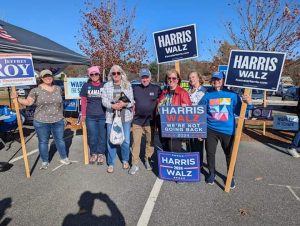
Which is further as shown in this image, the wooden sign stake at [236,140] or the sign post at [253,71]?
the wooden sign stake at [236,140]

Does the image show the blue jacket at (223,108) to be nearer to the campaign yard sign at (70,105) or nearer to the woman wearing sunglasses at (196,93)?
the woman wearing sunglasses at (196,93)

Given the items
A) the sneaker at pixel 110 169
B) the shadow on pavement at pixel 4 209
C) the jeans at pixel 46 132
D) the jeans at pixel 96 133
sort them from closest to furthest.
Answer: the shadow on pavement at pixel 4 209 < the jeans at pixel 46 132 < the sneaker at pixel 110 169 < the jeans at pixel 96 133

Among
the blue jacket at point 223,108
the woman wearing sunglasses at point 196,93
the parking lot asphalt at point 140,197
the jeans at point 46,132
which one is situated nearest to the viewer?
the parking lot asphalt at point 140,197

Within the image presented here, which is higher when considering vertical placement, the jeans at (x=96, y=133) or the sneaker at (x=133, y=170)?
the jeans at (x=96, y=133)

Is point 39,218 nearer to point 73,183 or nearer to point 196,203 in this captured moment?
point 73,183

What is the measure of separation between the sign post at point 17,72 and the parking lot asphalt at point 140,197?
799mm

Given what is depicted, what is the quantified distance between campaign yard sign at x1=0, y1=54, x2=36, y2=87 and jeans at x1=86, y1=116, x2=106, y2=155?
1.32 metres

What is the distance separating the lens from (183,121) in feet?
14.7

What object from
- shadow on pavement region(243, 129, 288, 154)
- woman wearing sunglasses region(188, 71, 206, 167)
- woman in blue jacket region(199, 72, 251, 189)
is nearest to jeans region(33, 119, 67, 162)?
woman wearing sunglasses region(188, 71, 206, 167)

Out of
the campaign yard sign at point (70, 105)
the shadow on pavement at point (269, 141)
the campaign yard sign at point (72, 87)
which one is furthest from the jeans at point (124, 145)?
the campaign yard sign at point (70, 105)

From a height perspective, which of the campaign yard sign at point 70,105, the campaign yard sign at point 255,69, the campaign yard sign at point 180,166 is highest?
the campaign yard sign at point 255,69

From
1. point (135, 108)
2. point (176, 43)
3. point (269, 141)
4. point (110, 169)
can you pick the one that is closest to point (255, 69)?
point (176, 43)

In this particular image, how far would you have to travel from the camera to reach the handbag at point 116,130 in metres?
4.99

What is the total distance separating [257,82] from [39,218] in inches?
142
